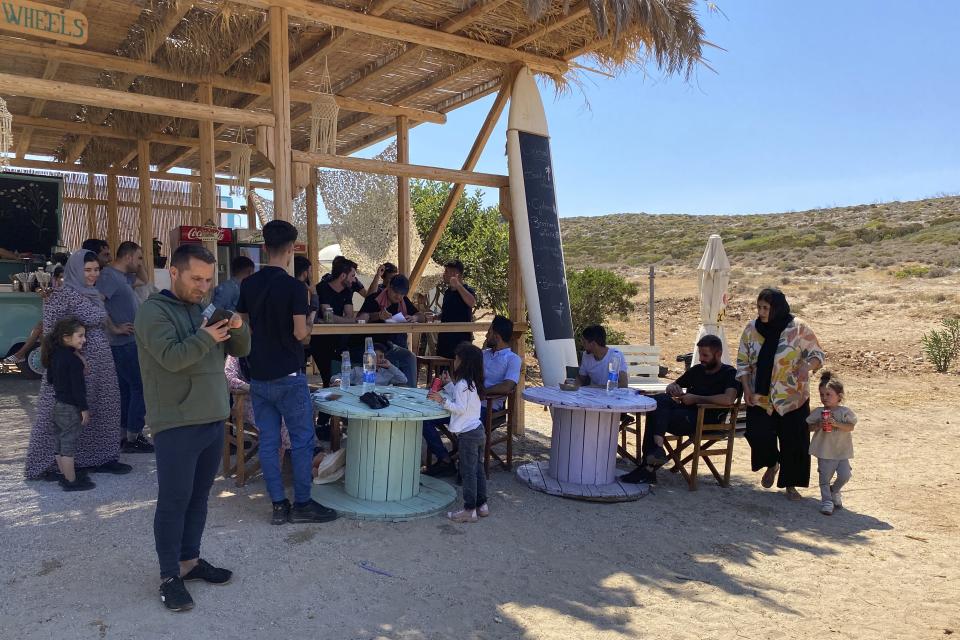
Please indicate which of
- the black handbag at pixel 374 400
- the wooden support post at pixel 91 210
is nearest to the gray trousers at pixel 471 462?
the black handbag at pixel 374 400

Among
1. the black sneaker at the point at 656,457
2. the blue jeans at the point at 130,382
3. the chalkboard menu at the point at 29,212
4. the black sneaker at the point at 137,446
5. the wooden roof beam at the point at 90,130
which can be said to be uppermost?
the wooden roof beam at the point at 90,130

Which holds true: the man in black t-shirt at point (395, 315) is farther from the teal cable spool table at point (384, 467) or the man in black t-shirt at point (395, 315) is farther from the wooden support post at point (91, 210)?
the wooden support post at point (91, 210)

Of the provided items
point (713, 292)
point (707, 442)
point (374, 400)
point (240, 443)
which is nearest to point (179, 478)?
point (374, 400)

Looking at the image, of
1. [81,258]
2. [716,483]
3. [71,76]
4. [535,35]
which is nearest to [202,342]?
[81,258]

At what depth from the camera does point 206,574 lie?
10.3 feet

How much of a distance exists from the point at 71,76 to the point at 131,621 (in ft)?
22.7

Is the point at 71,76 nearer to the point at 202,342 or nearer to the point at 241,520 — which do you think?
the point at 241,520

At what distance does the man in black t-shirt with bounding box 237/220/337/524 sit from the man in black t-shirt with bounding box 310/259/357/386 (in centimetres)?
208

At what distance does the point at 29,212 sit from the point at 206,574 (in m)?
8.64

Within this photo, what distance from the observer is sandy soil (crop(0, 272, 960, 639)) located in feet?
9.65

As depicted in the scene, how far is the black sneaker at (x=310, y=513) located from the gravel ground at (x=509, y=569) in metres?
0.06

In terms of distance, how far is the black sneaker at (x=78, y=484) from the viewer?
14.5 feet

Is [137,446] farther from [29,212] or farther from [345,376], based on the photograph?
[29,212]

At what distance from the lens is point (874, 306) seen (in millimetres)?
18844
